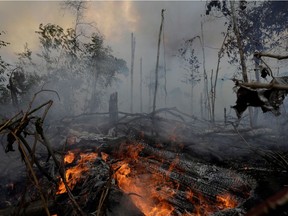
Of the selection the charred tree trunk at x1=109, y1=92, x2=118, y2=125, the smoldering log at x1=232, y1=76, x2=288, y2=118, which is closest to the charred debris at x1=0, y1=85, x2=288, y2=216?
the smoldering log at x1=232, y1=76, x2=288, y2=118

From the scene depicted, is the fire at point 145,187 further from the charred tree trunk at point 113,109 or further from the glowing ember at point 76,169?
the charred tree trunk at point 113,109

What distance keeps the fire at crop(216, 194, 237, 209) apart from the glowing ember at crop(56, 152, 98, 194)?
2849mm

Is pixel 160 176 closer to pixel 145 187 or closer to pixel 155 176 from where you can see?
pixel 155 176

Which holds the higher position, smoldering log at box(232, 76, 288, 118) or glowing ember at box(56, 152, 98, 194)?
smoldering log at box(232, 76, 288, 118)

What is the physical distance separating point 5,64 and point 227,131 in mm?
12900

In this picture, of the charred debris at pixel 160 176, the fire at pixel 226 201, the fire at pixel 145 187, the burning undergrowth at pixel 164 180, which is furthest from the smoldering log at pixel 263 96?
the fire at pixel 226 201

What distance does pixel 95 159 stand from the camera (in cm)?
669

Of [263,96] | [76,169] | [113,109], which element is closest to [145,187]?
[76,169]

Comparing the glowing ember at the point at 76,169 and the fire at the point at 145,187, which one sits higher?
the glowing ember at the point at 76,169

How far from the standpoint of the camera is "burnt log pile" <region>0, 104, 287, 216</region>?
4793 millimetres

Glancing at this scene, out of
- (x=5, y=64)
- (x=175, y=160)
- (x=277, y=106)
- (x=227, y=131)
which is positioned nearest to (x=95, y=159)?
(x=175, y=160)

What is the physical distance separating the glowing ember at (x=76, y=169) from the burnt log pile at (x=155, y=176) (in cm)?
3

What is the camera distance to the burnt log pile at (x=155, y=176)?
15.7 feet

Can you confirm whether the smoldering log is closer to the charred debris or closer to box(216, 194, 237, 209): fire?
the charred debris
